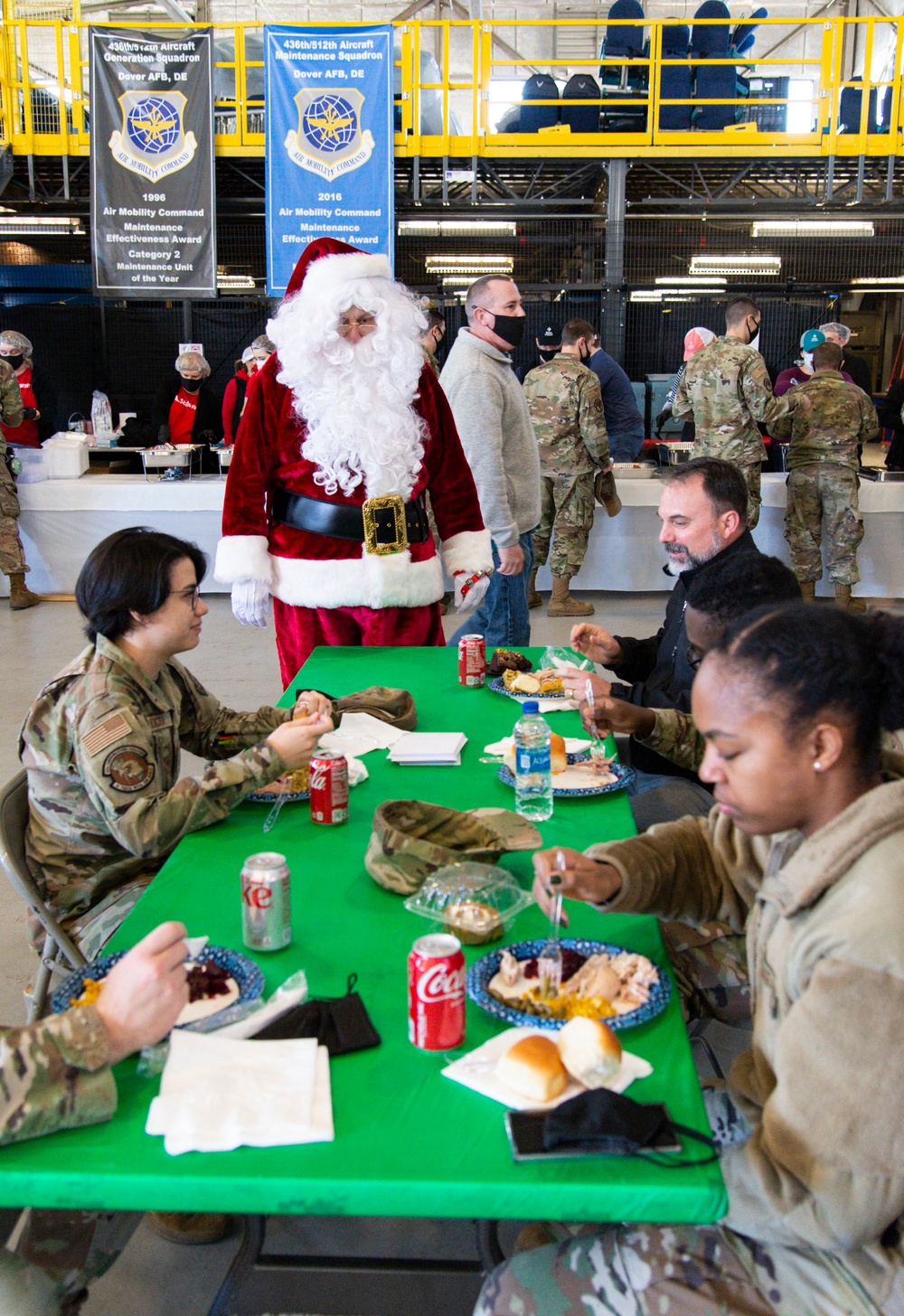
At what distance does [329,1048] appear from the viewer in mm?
1439

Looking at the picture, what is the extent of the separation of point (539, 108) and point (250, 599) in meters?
8.45

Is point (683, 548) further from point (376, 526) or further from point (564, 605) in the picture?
point (564, 605)

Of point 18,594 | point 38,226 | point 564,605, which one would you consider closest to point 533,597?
point 564,605

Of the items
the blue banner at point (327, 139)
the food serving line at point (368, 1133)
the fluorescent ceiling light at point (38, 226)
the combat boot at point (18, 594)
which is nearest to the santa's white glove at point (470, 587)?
the food serving line at point (368, 1133)

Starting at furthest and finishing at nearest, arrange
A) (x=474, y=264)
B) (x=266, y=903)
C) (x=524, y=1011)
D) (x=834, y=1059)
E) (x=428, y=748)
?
(x=474, y=264)
(x=428, y=748)
(x=266, y=903)
(x=524, y=1011)
(x=834, y=1059)

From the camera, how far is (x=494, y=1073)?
138 centimetres

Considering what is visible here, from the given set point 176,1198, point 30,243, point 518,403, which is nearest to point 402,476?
point 518,403

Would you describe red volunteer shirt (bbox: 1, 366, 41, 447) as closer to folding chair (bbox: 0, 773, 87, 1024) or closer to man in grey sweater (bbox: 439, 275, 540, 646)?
man in grey sweater (bbox: 439, 275, 540, 646)

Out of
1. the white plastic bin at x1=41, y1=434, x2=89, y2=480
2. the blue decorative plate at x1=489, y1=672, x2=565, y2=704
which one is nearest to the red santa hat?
the blue decorative plate at x1=489, y1=672, x2=565, y2=704

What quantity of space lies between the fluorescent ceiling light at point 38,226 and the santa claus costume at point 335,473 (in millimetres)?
9085

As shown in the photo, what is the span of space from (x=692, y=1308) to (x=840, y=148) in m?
10.7

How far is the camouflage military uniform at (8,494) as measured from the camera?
7418 millimetres

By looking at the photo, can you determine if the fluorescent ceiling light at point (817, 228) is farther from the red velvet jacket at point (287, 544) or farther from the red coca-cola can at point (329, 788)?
the red coca-cola can at point (329, 788)

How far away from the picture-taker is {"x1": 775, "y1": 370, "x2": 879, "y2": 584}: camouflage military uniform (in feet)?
23.8
